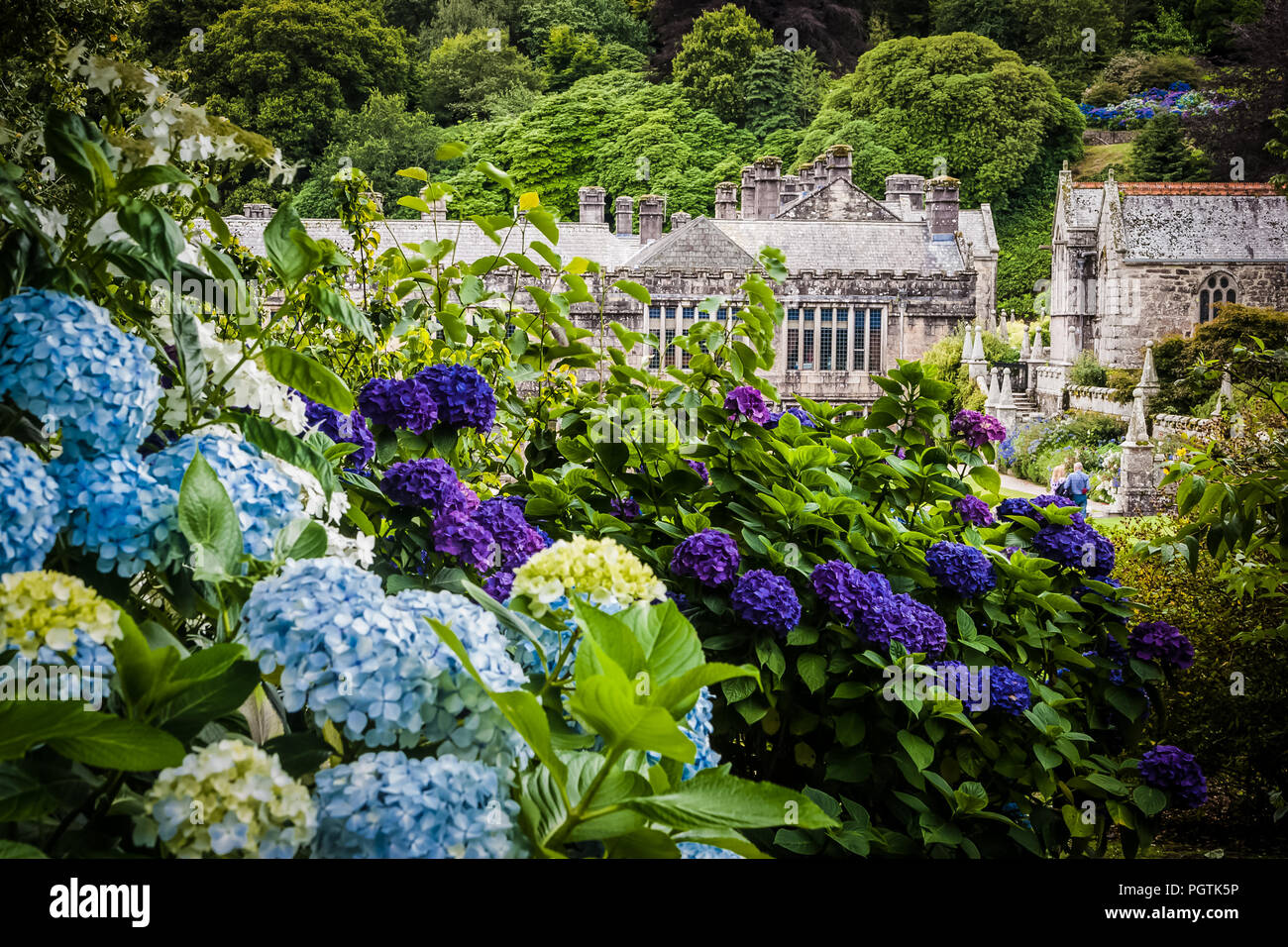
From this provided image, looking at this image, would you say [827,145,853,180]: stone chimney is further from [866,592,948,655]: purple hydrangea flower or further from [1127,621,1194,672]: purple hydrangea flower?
[866,592,948,655]: purple hydrangea flower

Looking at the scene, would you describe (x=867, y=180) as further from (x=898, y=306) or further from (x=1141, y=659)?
(x=1141, y=659)

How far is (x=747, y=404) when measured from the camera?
1448 mm

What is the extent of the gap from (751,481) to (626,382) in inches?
15.6

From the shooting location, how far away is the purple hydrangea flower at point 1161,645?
1.45 m

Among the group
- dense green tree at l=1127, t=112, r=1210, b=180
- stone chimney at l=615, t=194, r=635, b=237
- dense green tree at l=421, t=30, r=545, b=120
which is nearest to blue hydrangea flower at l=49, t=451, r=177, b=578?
dense green tree at l=421, t=30, r=545, b=120

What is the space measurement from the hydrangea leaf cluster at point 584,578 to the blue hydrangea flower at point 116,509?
0.69ft

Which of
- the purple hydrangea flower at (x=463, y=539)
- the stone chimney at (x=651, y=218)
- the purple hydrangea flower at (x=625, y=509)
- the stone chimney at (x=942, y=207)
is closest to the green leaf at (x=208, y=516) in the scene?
the purple hydrangea flower at (x=463, y=539)

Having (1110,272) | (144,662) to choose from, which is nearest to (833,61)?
(144,662)

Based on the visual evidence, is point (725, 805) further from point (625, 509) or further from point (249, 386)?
point (625, 509)

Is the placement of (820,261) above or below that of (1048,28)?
below

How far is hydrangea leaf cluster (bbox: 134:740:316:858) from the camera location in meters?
0.43

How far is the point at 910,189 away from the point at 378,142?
9897 mm

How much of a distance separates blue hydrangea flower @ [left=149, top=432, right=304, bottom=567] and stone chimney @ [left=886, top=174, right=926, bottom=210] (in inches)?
474

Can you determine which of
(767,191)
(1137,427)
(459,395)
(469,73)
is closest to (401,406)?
(459,395)
